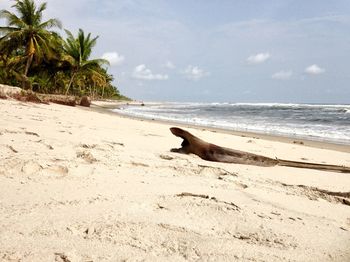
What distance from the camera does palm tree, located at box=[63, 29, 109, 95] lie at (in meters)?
28.4

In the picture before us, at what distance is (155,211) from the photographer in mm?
2139

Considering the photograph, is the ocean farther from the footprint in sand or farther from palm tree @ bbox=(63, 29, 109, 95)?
the footprint in sand

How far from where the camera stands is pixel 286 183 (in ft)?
10.6

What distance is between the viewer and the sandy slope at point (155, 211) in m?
1.65

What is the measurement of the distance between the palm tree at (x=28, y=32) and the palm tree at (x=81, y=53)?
298 centimetres

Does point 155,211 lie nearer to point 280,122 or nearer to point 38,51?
point 280,122

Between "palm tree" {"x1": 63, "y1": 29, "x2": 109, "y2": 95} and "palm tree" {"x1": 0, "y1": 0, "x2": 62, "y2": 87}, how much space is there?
2.98 meters

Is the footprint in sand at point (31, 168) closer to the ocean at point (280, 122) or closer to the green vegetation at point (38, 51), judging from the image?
the ocean at point (280, 122)

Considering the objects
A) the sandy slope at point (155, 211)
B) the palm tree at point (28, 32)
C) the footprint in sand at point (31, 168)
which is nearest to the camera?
the sandy slope at point (155, 211)

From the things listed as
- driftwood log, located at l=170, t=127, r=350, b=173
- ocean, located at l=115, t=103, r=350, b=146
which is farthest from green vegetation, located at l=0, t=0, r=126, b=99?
driftwood log, located at l=170, t=127, r=350, b=173

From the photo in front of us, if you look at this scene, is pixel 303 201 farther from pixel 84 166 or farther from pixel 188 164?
pixel 84 166

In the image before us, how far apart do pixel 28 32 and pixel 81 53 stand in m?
5.38

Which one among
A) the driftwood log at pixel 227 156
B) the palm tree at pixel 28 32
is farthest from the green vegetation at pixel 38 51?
the driftwood log at pixel 227 156

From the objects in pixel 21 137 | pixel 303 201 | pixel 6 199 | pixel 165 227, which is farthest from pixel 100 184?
pixel 21 137
